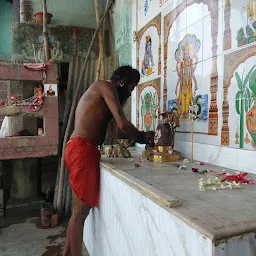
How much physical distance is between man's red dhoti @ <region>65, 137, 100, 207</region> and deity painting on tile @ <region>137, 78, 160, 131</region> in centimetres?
114

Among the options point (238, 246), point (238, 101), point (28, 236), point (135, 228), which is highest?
point (238, 101)

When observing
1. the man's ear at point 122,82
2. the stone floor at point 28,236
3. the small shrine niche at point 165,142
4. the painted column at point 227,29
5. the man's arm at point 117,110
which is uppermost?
the painted column at point 227,29

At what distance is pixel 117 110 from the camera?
2.04 m

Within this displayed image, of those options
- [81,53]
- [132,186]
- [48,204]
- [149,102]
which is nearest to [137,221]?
[132,186]

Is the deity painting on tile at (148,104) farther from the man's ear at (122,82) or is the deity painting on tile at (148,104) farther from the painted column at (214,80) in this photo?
the painted column at (214,80)

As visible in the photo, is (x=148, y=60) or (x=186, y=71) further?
(x=148, y=60)

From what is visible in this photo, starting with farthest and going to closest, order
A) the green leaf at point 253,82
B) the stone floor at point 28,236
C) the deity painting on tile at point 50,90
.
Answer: the deity painting on tile at point 50,90 → the stone floor at point 28,236 → the green leaf at point 253,82

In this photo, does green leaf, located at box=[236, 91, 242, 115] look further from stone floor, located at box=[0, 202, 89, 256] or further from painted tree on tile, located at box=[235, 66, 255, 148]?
stone floor, located at box=[0, 202, 89, 256]

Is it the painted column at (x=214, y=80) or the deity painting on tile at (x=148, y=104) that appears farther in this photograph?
the deity painting on tile at (x=148, y=104)

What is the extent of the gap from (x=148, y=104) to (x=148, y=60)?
564mm

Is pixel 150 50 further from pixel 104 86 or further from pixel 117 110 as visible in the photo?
pixel 117 110

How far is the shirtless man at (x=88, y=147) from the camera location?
2102 mm

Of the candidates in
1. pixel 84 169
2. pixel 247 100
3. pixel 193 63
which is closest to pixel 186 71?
pixel 193 63

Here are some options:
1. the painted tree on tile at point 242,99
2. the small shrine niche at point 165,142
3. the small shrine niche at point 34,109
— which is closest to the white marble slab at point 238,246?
the painted tree on tile at point 242,99
